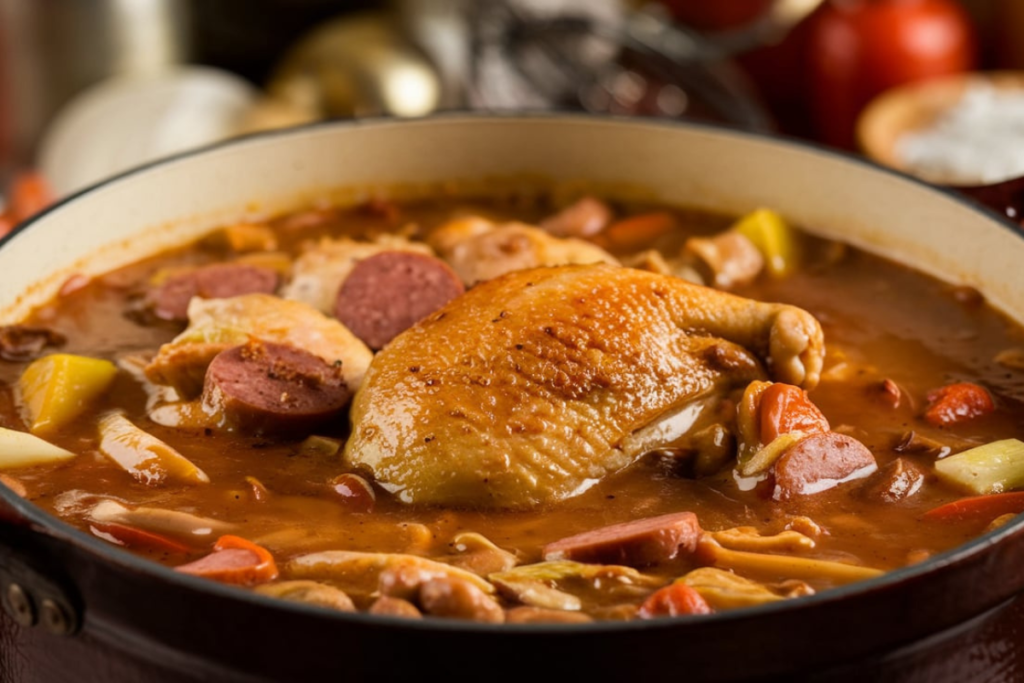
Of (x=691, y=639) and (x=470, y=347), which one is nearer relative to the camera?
(x=691, y=639)

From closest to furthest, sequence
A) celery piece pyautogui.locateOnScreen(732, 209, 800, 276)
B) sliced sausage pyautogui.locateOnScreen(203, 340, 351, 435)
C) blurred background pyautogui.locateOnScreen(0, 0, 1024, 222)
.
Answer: sliced sausage pyautogui.locateOnScreen(203, 340, 351, 435) → celery piece pyautogui.locateOnScreen(732, 209, 800, 276) → blurred background pyautogui.locateOnScreen(0, 0, 1024, 222)

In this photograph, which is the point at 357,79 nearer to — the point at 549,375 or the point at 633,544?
the point at 549,375

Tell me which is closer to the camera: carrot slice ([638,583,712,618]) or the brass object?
carrot slice ([638,583,712,618])

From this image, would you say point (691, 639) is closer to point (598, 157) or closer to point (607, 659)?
point (607, 659)

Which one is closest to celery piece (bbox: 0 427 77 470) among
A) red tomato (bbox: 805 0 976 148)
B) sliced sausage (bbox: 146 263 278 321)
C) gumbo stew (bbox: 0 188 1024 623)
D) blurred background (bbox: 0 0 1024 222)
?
gumbo stew (bbox: 0 188 1024 623)

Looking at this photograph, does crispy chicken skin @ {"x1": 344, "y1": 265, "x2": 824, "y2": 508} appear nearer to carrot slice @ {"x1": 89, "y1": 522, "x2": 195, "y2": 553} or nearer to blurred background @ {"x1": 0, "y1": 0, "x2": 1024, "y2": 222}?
carrot slice @ {"x1": 89, "y1": 522, "x2": 195, "y2": 553}

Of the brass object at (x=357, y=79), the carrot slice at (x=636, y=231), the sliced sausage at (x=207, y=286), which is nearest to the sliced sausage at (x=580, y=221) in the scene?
the carrot slice at (x=636, y=231)

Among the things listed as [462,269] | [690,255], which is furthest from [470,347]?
[690,255]
